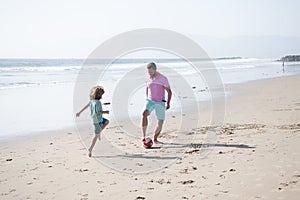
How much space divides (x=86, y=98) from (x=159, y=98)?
31.6 feet

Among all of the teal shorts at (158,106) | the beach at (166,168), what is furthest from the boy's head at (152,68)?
the beach at (166,168)

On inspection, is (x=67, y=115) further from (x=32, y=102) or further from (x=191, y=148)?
(x=191, y=148)

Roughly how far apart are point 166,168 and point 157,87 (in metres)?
2.46

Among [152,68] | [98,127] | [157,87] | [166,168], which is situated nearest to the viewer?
[166,168]

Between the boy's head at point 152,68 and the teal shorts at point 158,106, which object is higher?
the boy's head at point 152,68

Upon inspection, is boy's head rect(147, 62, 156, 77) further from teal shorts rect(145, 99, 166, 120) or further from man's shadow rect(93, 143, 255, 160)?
man's shadow rect(93, 143, 255, 160)

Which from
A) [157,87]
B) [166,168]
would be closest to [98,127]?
[157,87]

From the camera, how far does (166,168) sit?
20.9 ft

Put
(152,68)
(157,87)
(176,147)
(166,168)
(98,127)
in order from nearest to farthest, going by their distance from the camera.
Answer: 1. (166,168)
2. (98,127)
3. (176,147)
4. (152,68)
5. (157,87)

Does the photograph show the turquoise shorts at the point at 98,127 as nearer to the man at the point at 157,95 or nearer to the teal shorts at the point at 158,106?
the man at the point at 157,95

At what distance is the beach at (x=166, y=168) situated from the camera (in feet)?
16.9

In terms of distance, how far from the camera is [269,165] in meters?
5.99

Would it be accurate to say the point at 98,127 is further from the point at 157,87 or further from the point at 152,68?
the point at 152,68

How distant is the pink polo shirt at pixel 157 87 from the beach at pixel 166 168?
3.80 ft
